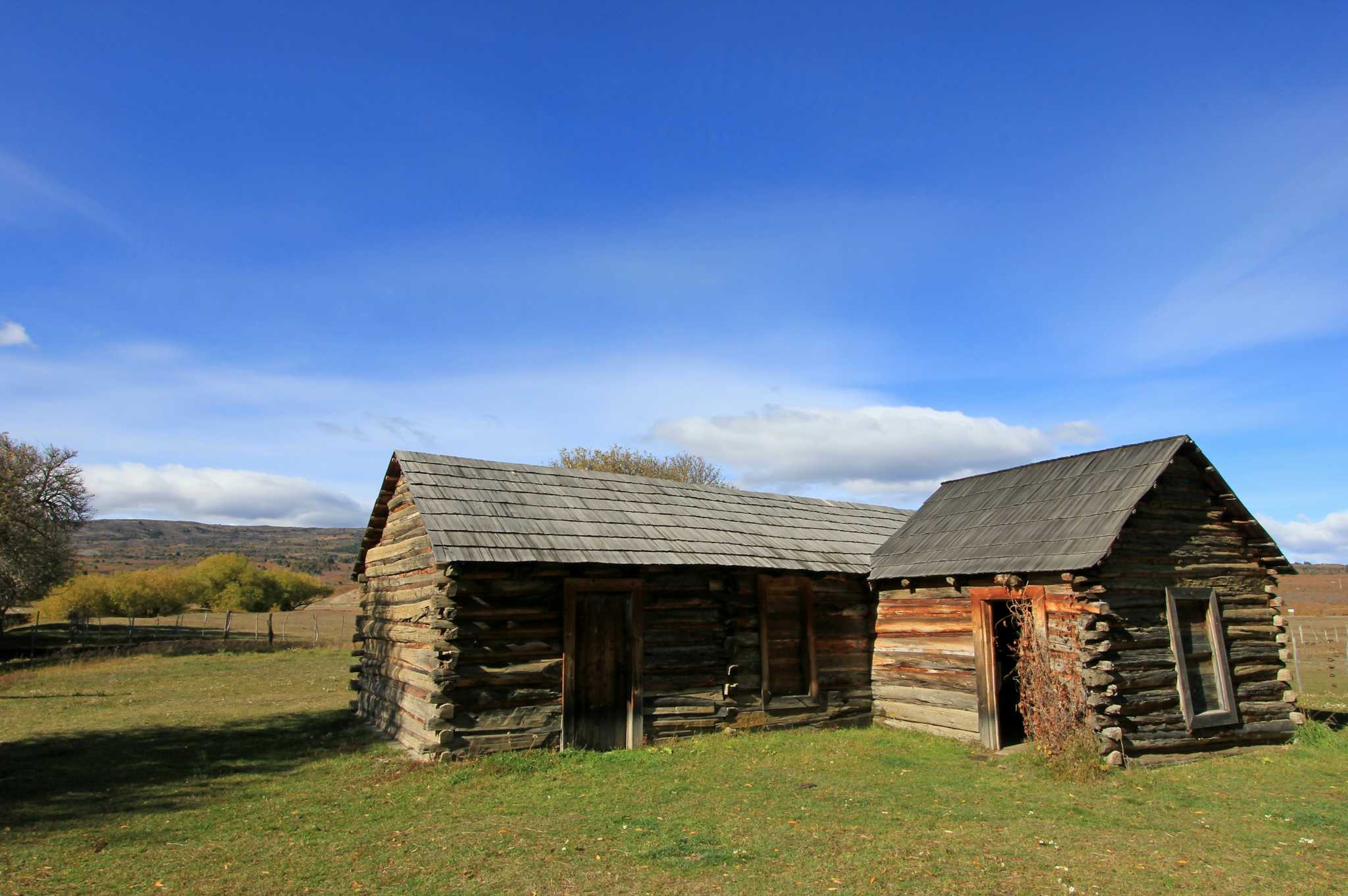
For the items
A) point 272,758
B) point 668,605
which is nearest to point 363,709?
point 272,758

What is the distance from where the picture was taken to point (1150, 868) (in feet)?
23.8

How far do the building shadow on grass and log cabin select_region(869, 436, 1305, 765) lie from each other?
10.0m

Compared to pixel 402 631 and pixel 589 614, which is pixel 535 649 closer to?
pixel 589 614

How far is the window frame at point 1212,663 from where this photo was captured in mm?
12055

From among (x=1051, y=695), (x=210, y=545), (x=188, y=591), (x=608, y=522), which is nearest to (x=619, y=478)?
(x=608, y=522)

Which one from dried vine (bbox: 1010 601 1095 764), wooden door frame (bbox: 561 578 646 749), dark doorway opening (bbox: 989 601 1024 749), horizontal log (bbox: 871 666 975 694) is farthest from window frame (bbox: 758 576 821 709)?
dried vine (bbox: 1010 601 1095 764)

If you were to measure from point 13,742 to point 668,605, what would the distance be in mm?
11431

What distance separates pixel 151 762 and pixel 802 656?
10838mm

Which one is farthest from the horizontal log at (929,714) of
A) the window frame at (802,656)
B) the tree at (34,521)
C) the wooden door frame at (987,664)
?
the tree at (34,521)

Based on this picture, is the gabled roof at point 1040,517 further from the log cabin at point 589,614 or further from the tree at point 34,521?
the tree at point 34,521

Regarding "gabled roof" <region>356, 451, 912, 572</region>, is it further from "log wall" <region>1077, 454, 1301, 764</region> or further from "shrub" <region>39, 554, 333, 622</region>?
"shrub" <region>39, 554, 333, 622</region>

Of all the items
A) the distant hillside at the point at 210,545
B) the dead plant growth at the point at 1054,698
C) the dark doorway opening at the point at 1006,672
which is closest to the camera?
the dead plant growth at the point at 1054,698

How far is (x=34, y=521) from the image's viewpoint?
32.1 m

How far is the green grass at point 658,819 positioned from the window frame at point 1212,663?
674mm
